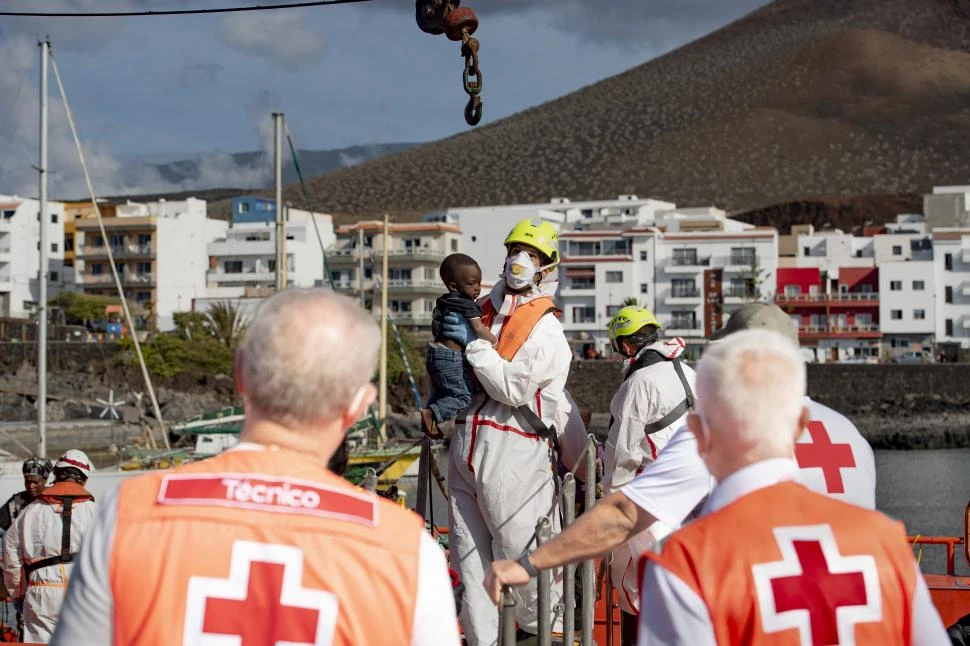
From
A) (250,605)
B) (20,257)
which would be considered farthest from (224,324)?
(250,605)

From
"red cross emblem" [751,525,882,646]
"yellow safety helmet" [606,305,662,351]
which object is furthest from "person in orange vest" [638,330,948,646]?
"yellow safety helmet" [606,305,662,351]

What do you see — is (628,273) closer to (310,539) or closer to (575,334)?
(575,334)

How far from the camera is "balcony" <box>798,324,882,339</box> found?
295 feet

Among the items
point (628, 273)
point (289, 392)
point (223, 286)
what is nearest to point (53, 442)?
point (223, 286)

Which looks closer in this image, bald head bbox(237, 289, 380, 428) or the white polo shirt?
bald head bbox(237, 289, 380, 428)

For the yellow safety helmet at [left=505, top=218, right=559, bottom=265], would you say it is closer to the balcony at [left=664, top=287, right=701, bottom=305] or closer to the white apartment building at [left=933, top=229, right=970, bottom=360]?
the white apartment building at [left=933, top=229, right=970, bottom=360]

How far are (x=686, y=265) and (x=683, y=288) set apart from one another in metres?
1.69

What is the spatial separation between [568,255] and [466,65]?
90.1m

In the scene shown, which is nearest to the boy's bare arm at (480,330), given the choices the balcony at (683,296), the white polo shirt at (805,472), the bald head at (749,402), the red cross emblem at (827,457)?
the white polo shirt at (805,472)

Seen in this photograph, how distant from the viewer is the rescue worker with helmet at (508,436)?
6.03 metres

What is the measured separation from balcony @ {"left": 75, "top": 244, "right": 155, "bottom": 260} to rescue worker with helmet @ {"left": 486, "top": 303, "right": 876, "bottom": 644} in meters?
97.9

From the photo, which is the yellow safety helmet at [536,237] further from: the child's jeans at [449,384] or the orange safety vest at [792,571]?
the orange safety vest at [792,571]

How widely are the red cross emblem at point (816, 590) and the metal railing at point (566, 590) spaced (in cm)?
177

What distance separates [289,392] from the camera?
2793 millimetres
